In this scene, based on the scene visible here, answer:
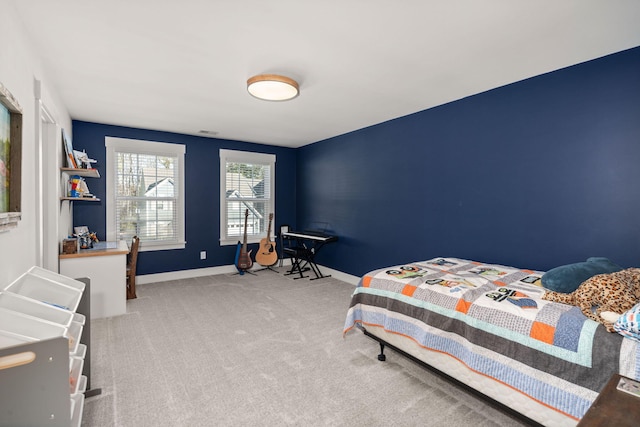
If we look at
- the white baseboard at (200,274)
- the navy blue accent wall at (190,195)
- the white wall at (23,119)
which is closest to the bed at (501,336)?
the white wall at (23,119)

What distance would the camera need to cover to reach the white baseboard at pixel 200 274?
4806 millimetres

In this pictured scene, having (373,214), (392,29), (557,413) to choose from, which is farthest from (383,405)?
(373,214)

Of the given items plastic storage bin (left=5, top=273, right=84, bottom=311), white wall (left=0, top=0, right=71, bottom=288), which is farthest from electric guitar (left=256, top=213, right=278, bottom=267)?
plastic storage bin (left=5, top=273, right=84, bottom=311)

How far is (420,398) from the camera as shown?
2.05 meters

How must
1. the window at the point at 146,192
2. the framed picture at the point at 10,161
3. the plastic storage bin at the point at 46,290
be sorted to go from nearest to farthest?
1. the framed picture at the point at 10,161
2. the plastic storage bin at the point at 46,290
3. the window at the point at 146,192

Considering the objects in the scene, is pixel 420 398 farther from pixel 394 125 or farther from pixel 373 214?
pixel 394 125

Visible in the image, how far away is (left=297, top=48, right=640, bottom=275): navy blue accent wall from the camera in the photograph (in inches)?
93.0

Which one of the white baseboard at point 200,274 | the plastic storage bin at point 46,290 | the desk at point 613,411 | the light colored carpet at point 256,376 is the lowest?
the light colored carpet at point 256,376

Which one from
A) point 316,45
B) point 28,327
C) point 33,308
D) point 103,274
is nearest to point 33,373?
point 28,327

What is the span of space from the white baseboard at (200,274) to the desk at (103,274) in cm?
135

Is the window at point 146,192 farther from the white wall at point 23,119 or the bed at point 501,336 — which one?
the bed at point 501,336

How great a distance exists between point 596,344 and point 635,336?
5.8 inches

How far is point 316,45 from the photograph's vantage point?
2.22 meters

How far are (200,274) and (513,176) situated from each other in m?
4.71
